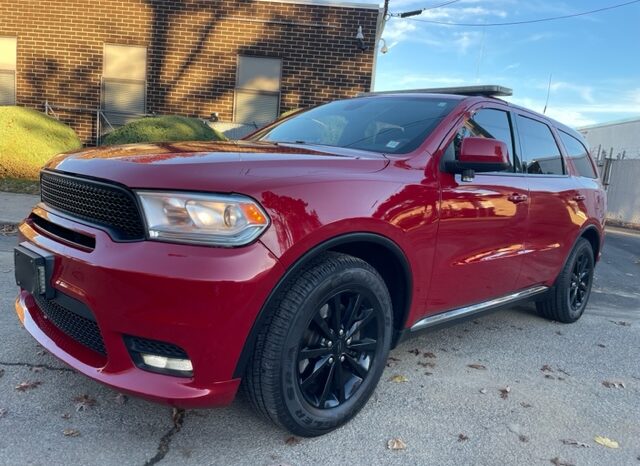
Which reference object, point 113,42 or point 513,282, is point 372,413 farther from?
point 113,42

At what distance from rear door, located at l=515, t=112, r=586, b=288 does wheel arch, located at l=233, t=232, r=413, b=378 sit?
4.56 feet

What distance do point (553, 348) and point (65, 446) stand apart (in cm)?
346

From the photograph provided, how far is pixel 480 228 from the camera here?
10.9ft

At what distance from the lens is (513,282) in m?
3.88

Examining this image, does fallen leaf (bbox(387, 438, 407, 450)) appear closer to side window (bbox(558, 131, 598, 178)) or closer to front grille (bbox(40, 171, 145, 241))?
front grille (bbox(40, 171, 145, 241))

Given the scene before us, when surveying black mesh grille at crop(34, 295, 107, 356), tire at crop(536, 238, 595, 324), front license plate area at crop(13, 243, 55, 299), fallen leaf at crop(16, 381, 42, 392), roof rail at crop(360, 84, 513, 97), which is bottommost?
fallen leaf at crop(16, 381, 42, 392)

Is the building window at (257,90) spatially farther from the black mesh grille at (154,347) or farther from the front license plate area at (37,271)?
the black mesh grille at (154,347)

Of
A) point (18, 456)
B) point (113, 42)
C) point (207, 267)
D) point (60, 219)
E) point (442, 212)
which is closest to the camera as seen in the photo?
point (207, 267)

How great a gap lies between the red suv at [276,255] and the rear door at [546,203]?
0.36 metres

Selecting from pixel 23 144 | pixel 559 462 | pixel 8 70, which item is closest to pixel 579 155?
pixel 559 462

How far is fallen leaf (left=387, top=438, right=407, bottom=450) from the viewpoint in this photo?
2.60 m

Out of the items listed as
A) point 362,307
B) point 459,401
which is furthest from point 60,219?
point 459,401

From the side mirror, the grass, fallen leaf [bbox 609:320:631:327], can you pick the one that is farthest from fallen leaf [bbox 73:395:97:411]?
the grass

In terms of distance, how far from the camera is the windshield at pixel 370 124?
3.22m
